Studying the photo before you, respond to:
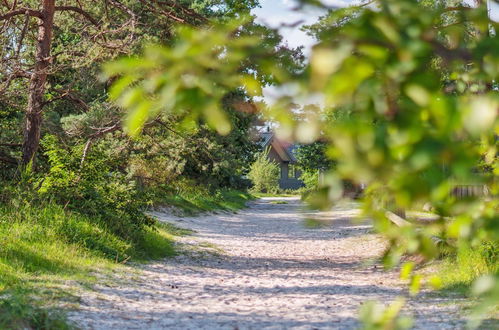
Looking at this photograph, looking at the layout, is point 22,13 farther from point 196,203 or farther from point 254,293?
point 196,203

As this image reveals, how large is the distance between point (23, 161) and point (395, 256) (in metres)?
11.0

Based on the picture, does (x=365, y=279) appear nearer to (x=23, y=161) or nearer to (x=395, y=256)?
(x=23, y=161)

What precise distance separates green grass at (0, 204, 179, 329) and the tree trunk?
201 cm

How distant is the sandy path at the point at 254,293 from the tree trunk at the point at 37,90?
3453 millimetres

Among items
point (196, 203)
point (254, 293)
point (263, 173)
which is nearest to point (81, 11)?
point (254, 293)

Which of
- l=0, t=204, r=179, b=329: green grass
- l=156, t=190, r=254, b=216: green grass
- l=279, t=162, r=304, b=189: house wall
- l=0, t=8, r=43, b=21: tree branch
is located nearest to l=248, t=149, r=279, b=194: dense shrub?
l=279, t=162, r=304, b=189: house wall

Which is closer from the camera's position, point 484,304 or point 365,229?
point 484,304

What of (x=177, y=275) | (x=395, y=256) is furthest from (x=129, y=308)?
(x=395, y=256)

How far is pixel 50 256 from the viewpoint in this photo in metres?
8.59

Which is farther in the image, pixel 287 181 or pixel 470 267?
pixel 287 181

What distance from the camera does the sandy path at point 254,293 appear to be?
6.52m

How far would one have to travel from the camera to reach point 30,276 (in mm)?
7527

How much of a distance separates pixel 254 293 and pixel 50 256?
283cm

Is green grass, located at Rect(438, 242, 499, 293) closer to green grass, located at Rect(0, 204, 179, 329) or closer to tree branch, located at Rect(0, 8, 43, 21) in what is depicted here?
green grass, located at Rect(0, 204, 179, 329)
